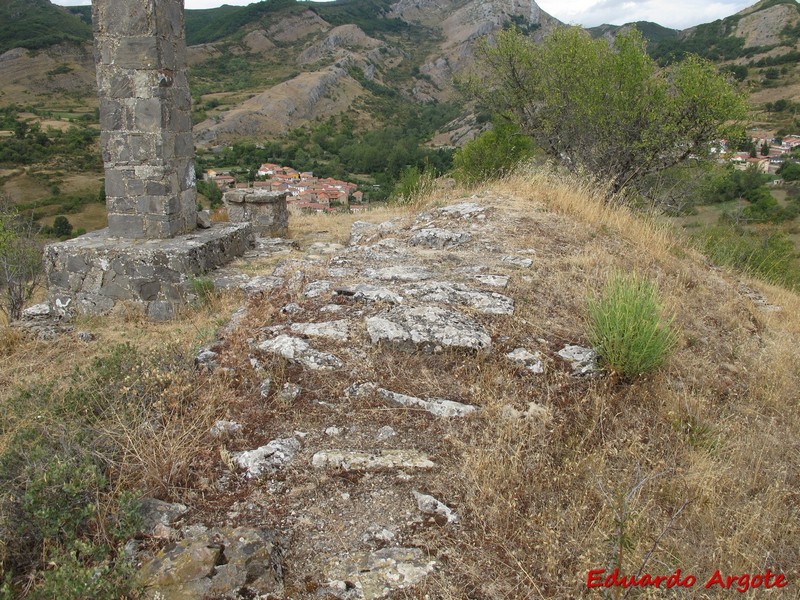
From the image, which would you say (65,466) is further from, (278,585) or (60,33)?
(60,33)

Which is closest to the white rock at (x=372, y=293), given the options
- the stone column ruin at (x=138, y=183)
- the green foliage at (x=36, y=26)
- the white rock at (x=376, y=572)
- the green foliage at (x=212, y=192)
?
the white rock at (x=376, y=572)

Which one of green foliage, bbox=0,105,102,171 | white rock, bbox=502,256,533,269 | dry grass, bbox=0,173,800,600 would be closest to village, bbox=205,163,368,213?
green foliage, bbox=0,105,102,171

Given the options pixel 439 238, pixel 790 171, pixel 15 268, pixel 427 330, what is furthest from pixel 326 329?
pixel 790 171

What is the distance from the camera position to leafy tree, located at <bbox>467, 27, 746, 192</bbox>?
34.2 feet

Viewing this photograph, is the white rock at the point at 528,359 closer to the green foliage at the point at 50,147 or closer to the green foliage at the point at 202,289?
the green foliage at the point at 202,289

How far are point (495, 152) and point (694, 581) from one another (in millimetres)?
11586

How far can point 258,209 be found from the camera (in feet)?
31.5

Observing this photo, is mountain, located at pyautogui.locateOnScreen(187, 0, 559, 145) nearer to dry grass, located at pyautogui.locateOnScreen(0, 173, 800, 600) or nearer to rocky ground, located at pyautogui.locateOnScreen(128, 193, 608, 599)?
rocky ground, located at pyautogui.locateOnScreen(128, 193, 608, 599)

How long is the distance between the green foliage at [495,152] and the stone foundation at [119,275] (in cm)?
743

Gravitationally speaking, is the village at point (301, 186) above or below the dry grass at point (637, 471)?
below

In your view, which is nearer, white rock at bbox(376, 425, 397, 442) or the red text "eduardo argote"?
the red text "eduardo argote"

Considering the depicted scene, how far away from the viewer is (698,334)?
4.30 m

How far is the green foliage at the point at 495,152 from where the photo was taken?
12.4m

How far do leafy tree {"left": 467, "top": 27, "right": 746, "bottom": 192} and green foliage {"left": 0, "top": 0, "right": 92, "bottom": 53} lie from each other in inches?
2632
